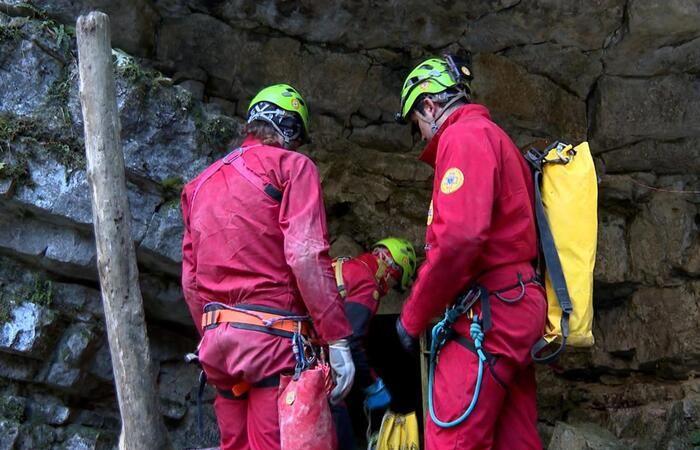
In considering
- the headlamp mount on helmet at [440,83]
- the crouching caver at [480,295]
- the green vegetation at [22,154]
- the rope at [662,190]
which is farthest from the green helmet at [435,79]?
the rope at [662,190]

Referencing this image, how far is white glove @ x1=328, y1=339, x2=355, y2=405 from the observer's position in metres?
4.09

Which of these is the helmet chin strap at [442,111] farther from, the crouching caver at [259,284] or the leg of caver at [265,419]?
the leg of caver at [265,419]

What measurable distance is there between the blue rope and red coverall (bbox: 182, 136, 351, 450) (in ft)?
1.55

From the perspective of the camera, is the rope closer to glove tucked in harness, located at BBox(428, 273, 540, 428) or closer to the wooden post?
glove tucked in harness, located at BBox(428, 273, 540, 428)

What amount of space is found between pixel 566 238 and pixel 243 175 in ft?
5.65

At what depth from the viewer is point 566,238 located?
4148 millimetres

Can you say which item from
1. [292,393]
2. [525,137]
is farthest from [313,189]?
[525,137]

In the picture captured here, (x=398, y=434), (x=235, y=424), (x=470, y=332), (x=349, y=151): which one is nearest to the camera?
(x=470, y=332)

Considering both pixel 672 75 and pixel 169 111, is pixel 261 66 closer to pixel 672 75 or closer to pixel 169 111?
pixel 169 111

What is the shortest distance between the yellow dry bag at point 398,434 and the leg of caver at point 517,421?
0.82 m

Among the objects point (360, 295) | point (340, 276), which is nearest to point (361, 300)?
point (360, 295)

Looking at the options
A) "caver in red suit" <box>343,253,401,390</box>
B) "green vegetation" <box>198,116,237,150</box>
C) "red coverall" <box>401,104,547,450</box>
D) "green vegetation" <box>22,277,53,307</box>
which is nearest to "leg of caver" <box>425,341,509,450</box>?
"red coverall" <box>401,104,547,450</box>

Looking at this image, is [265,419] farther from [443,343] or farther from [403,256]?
[403,256]

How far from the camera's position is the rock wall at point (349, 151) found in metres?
5.36
